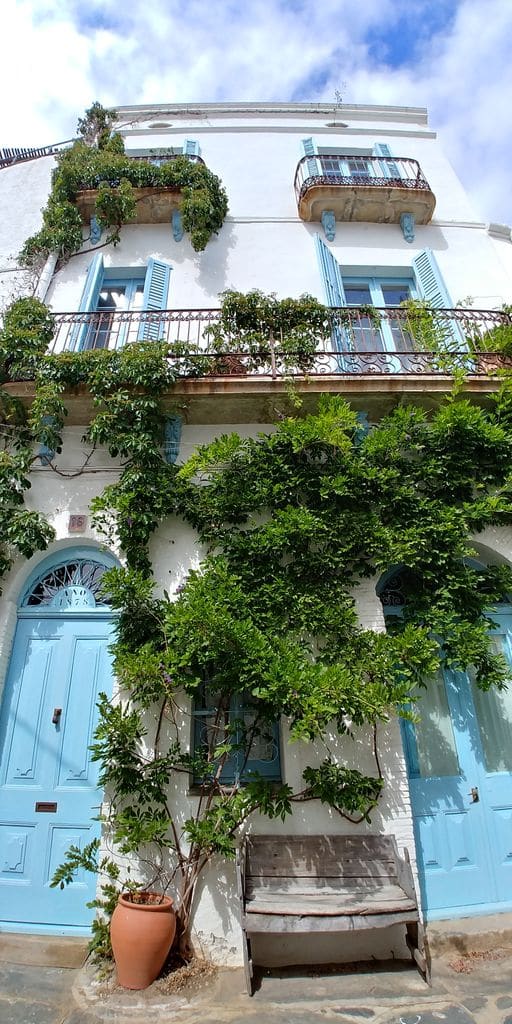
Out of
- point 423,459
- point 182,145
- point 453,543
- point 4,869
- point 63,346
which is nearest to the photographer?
point 4,869

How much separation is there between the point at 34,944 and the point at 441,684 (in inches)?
170

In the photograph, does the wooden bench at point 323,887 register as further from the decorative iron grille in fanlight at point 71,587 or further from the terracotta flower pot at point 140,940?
the decorative iron grille in fanlight at point 71,587

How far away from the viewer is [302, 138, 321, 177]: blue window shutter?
347 inches

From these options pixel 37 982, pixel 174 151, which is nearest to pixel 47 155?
pixel 174 151

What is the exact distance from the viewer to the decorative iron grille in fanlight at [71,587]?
213 inches

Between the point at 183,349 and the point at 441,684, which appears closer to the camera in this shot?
the point at 441,684

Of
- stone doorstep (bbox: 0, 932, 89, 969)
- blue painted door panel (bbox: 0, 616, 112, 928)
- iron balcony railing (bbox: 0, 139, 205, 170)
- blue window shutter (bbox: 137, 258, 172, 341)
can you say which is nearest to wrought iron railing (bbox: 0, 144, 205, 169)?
iron balcony railing (bbox: 0, 139, 205, 170)

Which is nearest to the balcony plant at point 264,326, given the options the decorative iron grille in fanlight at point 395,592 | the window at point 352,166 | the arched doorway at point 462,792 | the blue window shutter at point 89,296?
the blue window shutter at point 89,296

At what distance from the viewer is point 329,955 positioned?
4.04 meters

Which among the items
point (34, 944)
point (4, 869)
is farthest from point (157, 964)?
point (4, 869)

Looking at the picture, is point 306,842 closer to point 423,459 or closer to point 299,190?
point 423,459

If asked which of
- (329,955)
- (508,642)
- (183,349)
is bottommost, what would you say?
(329,955)

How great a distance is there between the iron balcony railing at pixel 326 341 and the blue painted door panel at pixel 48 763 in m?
3.28

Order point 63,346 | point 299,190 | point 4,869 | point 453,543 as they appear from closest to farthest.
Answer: point 4,869, point 453,543, point 63,346, point 299,190
